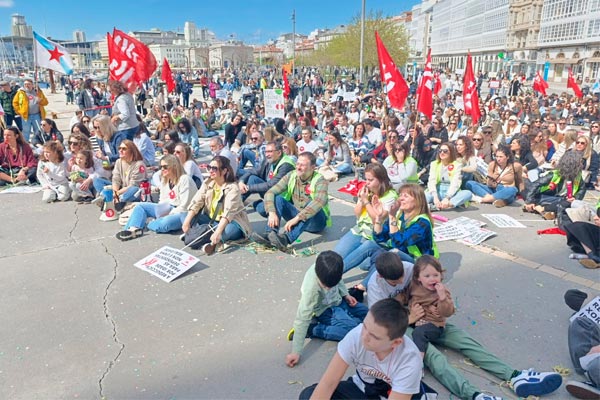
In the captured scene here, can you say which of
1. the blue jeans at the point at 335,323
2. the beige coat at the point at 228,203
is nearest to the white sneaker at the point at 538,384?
the blue jeans at the point at 335,323

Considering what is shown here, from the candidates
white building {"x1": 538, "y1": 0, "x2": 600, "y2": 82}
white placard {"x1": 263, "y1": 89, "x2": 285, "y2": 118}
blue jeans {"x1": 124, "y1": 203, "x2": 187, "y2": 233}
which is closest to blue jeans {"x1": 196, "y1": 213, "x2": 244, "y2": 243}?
blue jeans {"x1": 124, "y1": 203, "x2": 187, "y2": 233}

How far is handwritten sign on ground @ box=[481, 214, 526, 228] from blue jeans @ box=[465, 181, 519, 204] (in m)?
0.63

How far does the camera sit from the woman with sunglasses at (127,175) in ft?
22.8

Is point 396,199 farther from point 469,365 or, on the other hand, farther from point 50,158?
point 50,158

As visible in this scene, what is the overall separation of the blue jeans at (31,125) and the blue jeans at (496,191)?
1143 centimetres

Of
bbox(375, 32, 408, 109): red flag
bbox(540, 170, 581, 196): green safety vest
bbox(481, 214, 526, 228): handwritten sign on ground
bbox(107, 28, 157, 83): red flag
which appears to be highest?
bbox(107, 28, 157, 83): red flag

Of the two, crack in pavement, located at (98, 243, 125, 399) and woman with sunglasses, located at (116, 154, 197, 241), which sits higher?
woman with sunglasses, located at (116, 154, 197, 241)

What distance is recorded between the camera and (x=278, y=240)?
18.1ft

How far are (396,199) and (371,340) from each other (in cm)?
272

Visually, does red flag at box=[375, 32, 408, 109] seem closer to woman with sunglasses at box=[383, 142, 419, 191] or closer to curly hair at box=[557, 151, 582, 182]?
woman with sunglasses at box=[383, 142, 419, 191]

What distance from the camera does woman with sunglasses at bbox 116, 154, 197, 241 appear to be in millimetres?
6066

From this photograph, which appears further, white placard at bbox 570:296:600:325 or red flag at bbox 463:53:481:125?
red flag at bbox 463:53:481:125

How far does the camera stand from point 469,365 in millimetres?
3406

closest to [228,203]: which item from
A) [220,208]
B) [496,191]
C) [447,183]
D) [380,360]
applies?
[220,208]
